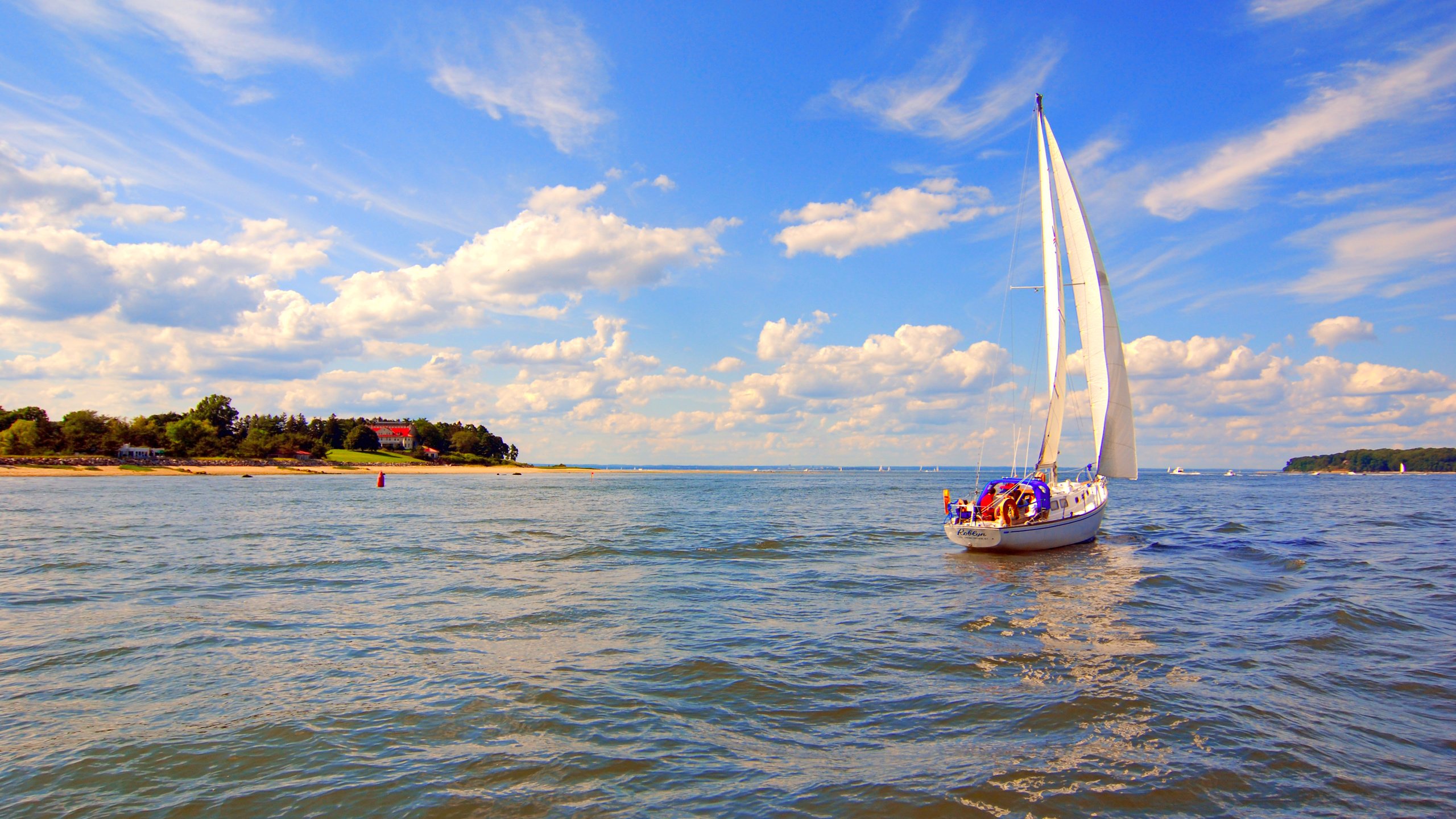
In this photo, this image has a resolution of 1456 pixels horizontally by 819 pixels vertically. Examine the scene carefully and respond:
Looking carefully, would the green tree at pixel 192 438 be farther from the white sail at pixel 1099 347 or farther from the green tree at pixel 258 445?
the white sail at pixel 1099 347

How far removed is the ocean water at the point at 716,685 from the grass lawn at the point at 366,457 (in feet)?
461

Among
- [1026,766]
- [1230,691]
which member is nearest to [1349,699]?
[1230,691]

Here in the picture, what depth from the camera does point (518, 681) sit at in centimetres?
1151

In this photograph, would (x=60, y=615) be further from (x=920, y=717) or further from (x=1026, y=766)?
(x=1026, y=766)

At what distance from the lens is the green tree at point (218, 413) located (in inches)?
5969

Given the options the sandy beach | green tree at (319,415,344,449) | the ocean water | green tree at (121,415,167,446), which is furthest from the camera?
Result: green tree at (319,415,344,449)

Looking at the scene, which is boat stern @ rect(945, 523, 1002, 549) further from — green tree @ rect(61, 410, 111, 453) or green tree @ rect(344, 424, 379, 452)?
green tree @ rect(344, 424, 379, 452)

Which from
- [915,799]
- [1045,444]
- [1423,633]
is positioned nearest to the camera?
[915,799]

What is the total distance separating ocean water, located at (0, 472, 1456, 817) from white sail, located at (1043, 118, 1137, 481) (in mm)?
8195

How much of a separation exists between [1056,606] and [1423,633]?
7462 mm

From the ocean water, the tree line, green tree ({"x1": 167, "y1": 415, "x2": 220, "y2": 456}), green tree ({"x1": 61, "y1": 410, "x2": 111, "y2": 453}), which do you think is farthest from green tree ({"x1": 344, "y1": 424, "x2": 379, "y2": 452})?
the ocean water

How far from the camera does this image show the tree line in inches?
4323

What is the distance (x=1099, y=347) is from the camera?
1350 inches

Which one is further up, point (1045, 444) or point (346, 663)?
point (1045, 444)
